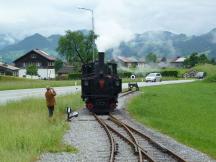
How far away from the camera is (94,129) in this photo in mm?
22156

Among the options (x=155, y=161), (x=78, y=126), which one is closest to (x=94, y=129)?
(x=78, y=126)

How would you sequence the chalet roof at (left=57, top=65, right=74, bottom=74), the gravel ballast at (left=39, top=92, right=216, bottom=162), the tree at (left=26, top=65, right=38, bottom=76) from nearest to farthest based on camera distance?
the gravel ballast at (left=39, top=92, right=216, bottom=162), the tree at (left=26, top=65, right=38, bottom=76), the chalet roof at (left=57, top=65, right=74, bottom=74)

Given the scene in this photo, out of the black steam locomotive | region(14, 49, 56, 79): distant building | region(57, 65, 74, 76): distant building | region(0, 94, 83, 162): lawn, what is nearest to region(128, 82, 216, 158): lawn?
the black steam locomotive

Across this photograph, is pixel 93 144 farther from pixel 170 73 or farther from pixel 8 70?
pixel 8 70

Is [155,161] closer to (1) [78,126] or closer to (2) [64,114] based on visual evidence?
(1) [78,126]

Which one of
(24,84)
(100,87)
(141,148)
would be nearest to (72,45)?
(24,84)

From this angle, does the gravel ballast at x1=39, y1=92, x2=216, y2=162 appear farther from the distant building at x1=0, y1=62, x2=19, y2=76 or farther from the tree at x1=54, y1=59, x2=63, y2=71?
the tree at x1=54, y1=59, x2=63, y2=71

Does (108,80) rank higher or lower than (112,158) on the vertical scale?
higher

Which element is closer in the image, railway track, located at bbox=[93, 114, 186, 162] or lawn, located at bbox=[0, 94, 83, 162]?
railway track, located at bbox=[93, 114, 186, 162]

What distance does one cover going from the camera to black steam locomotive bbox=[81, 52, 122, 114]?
2989 cm

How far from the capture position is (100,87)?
30031 millimetres

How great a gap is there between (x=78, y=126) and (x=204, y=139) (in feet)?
20.8

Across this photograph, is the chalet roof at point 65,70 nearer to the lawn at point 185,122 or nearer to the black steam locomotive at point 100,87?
Result: the lawn at point 185,122

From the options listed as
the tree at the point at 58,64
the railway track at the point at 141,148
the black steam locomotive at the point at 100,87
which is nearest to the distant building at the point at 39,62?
the tree at the point at 58,64
